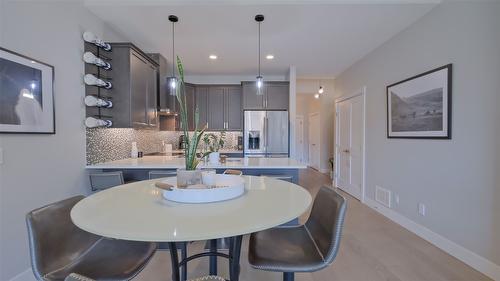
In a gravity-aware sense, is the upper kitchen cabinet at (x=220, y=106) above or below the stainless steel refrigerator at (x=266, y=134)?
above

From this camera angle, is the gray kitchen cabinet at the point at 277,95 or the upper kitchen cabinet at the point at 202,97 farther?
the upper kitchen cabinet at the point at 202,97

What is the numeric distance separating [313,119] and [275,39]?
523 centimetres

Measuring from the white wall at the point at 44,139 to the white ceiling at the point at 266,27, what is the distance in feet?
1.67

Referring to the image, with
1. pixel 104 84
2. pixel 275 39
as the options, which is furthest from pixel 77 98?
pixel 275 39

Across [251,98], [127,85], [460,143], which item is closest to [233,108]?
[251,98]

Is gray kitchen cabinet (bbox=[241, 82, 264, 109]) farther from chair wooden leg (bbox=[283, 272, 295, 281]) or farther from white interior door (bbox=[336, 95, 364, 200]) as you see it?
chair wooden leg (bbox=[283, 272, 295, 281])

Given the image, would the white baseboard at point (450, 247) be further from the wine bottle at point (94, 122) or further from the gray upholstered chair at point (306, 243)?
the wine bottle at point (94, 122)

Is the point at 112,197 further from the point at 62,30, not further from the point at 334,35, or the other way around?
the point at 334,35

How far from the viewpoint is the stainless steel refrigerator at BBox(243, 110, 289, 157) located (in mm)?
4840

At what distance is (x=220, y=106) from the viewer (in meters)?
5.24

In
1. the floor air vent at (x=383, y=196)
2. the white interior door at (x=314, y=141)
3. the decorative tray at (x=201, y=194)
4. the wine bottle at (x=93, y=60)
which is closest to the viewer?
the decorative tray at (x=201, y=194)

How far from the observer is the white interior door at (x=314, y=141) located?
25.2ft

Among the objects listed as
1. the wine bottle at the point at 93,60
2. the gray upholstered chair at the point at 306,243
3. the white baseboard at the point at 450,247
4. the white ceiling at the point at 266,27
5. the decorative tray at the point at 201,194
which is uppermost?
the white ceiling at the point at 266,27

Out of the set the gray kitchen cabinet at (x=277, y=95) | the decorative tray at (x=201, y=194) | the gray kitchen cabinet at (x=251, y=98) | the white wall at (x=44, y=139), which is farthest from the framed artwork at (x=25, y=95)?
the gray kitchen cabinet at (x=277, y=95)
